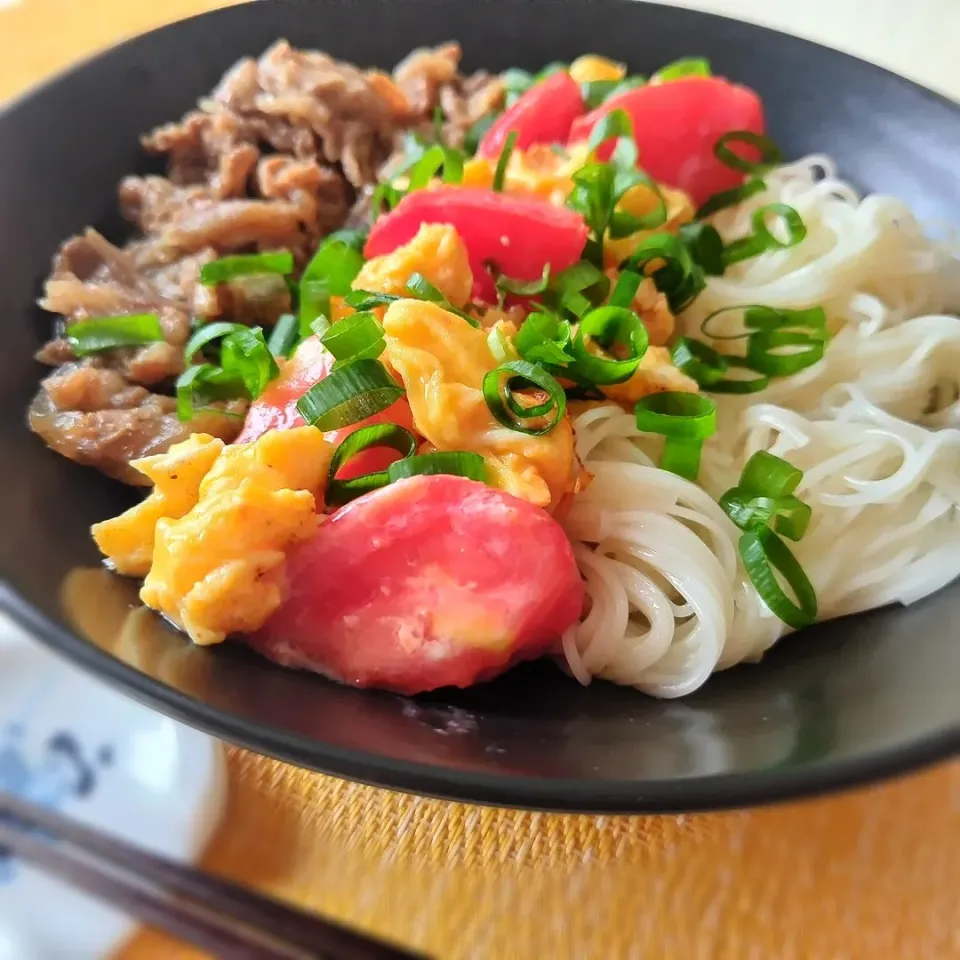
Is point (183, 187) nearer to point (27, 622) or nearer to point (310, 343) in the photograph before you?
point (310, 343)

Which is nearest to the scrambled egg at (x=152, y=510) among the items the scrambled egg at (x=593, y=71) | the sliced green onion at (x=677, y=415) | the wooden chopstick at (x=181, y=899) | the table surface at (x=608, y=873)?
the table surface at (x=608, y=873)

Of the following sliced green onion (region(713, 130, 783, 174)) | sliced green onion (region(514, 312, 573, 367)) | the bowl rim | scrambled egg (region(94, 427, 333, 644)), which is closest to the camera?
the bowl rim

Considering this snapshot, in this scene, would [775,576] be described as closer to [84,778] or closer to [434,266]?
[434,266]

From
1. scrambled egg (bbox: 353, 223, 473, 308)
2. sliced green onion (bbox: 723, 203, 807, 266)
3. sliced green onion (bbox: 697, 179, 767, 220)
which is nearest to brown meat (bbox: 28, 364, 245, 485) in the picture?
scrambled egg (bbox: 353, 223, 473, 308)

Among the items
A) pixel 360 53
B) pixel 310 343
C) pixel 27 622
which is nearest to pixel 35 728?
pixel 27 622

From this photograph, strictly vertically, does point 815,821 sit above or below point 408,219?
below

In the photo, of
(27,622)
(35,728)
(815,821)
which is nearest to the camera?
(27,622)

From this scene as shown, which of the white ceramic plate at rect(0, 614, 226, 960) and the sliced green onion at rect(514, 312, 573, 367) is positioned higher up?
the sliced green onion at rect(514, 312, 573, 367)

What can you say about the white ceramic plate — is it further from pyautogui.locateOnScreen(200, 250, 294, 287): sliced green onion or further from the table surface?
pyautogui.locateOnScreen(200, 250, 294, 287): sliced green onion
